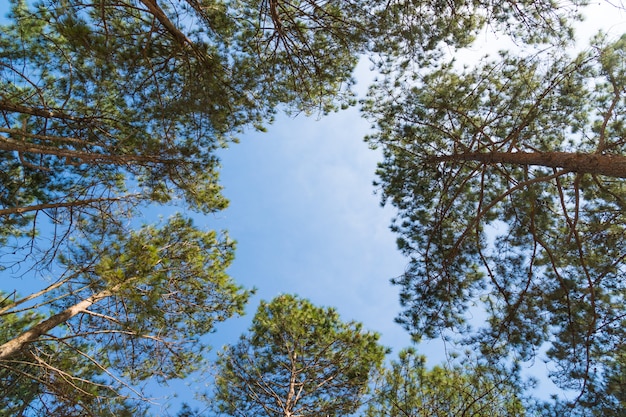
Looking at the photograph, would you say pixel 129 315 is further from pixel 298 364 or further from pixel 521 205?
pixel 521 205

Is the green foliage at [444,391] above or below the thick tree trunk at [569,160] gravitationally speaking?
below

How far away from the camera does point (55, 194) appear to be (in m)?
6.62

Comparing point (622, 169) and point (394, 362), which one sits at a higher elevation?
point (622, 169)

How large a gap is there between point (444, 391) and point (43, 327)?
19.4 ft

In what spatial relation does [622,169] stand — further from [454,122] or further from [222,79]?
[222,79]

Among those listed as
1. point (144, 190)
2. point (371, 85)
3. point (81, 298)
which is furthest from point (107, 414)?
point (371, 85)

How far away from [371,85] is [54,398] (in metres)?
6.26

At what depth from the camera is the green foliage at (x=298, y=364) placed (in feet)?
25.0

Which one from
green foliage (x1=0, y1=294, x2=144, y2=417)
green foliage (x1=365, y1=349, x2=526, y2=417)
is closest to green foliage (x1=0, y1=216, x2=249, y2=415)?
green foliage (x1=0, y1=294, x2=144, y2=417)

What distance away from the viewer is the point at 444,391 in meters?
6.39

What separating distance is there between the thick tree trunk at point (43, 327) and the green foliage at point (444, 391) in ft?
15.3

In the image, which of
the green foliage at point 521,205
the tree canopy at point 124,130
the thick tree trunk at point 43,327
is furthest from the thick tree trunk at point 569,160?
the thick tree trunk at point 43,327

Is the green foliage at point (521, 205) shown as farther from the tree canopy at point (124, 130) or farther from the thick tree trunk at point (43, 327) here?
the thick tree trunk at point (43, 327)

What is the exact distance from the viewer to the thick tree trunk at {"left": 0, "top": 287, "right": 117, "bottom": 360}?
4.98m
